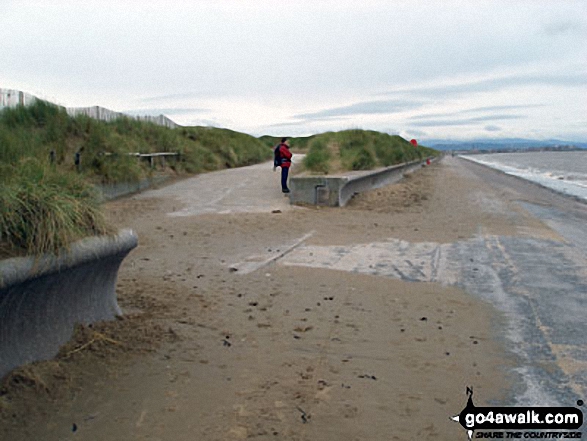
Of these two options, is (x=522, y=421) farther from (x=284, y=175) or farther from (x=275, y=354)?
(x=284, y=175)

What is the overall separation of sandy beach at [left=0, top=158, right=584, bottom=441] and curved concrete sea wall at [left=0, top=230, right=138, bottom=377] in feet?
0.48

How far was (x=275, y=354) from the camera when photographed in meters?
5.10

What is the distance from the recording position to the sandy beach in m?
3.90

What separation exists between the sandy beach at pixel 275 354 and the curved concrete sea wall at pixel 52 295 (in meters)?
0.15

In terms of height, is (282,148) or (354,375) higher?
(282,148)

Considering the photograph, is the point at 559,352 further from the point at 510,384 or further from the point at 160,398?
the point at 160,398

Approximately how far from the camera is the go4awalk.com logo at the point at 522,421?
390cm

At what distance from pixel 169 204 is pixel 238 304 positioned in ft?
29.2

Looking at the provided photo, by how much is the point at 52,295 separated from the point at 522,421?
327cm

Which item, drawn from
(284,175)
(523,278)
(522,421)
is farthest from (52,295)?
(284,175)

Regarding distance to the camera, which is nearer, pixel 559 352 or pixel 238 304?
pixel 559 352

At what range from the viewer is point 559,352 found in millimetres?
5262

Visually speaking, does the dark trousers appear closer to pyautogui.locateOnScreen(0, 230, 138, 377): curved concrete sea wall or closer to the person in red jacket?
the person in red jacket

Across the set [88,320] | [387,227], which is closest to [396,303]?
[88,320]
